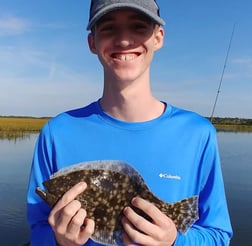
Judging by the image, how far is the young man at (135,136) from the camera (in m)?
2.63

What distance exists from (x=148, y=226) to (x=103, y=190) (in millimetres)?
380

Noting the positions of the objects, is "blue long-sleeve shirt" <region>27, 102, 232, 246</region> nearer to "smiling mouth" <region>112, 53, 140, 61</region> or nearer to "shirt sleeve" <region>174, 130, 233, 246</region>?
"shirt sleeve" <region>174, 130, 233, 246</region>

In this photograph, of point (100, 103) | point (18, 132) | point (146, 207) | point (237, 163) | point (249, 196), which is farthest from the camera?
point (18, 132)

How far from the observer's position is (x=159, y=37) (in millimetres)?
2906

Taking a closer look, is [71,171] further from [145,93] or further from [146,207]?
[145,93]

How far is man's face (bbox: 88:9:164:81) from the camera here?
2.63 metres

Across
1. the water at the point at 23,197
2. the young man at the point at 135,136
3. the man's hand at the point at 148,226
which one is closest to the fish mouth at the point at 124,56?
the young man at the point at 135,136

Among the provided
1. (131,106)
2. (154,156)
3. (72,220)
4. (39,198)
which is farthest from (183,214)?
(39,198)

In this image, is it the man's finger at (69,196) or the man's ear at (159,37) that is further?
the man's ear at (159,37)

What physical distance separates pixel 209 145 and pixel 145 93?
61 cm

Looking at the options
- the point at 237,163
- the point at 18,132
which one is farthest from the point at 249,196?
the point at 18,132

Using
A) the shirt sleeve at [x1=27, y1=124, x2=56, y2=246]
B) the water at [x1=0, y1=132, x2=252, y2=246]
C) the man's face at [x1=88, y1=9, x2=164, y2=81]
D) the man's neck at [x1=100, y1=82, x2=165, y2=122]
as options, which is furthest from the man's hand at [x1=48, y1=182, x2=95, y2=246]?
the water at [x1=0, y1=132, x2=252, y2=246]

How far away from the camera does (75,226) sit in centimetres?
219

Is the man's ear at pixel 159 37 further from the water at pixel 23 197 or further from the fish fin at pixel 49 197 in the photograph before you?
the water at pixel 23 197
